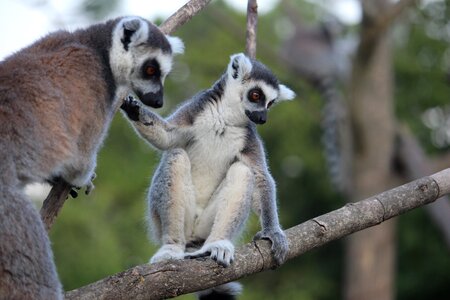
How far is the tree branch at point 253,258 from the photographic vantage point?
4.19 m

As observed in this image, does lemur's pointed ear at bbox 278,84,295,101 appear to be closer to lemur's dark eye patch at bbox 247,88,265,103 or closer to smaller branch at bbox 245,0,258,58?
lemur's dark eye patch at bbox 247,88,265,103

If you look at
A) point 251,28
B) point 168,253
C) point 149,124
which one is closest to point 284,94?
point 251,28

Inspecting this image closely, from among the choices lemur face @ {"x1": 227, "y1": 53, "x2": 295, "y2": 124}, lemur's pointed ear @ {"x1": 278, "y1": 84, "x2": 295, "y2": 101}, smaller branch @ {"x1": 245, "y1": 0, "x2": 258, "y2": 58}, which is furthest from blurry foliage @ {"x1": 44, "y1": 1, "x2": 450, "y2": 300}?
lemur face @ {"x1": 227, "y1": 53, "x2": 295, "y2": 124}

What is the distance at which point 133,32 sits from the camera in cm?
519

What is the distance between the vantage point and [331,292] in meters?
21.2

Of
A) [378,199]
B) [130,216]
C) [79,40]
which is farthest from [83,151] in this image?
[130,216]

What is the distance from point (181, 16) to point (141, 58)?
20.0 inches

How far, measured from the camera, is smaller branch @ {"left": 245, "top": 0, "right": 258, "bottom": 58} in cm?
614

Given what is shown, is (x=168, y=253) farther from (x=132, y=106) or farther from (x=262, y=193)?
(x=132, y=106)

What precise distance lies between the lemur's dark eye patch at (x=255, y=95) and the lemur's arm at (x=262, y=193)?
32 cm

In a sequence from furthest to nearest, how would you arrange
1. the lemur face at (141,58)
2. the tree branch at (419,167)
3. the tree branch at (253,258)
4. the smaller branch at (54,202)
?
the tree branch at (419,167) < the lemur face at (141,58) < the smaller branch at (54,202) < the tree branch at (253,258)

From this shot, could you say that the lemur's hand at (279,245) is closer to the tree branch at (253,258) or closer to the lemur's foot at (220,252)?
the tree branch at (253,258)

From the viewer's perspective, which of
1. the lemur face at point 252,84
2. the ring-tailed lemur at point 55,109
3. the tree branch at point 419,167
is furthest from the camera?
the tree branch at point 419,167

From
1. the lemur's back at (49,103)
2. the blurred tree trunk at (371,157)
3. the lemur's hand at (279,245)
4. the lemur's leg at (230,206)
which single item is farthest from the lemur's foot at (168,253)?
the blurred tree trunk at (371,157)
